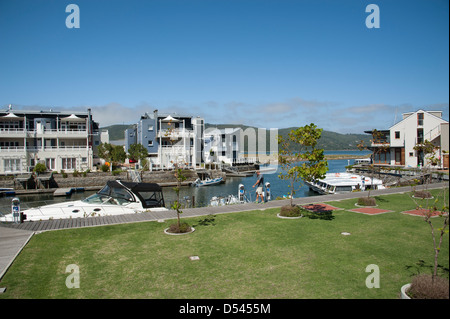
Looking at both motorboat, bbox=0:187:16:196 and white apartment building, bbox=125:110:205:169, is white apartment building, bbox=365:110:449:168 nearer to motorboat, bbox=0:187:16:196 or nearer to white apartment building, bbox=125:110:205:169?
white apartment building, bbox=125:110:205:169

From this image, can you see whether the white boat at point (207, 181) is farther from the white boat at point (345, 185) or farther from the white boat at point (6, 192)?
the white boat at point (6, 192)

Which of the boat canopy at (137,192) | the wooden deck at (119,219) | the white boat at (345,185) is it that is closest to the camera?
the wooden deck at (119,219)

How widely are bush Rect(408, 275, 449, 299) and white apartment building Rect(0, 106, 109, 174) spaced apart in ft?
165

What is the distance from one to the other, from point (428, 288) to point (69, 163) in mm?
51500

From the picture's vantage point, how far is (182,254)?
9562mm

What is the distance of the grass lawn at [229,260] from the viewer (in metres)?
7.02

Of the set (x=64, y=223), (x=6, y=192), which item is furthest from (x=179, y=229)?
(x=6, y=192)

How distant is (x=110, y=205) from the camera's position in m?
16.1

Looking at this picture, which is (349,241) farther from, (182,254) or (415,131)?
(415,131)

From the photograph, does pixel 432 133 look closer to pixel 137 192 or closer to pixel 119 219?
pixel 137 192

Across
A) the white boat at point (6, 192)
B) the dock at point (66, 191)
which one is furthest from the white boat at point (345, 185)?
the white boat at point (6, 192)

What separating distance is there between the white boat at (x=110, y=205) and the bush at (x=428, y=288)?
13166mm

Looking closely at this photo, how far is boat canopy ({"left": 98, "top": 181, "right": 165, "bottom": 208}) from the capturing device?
16656 mm
